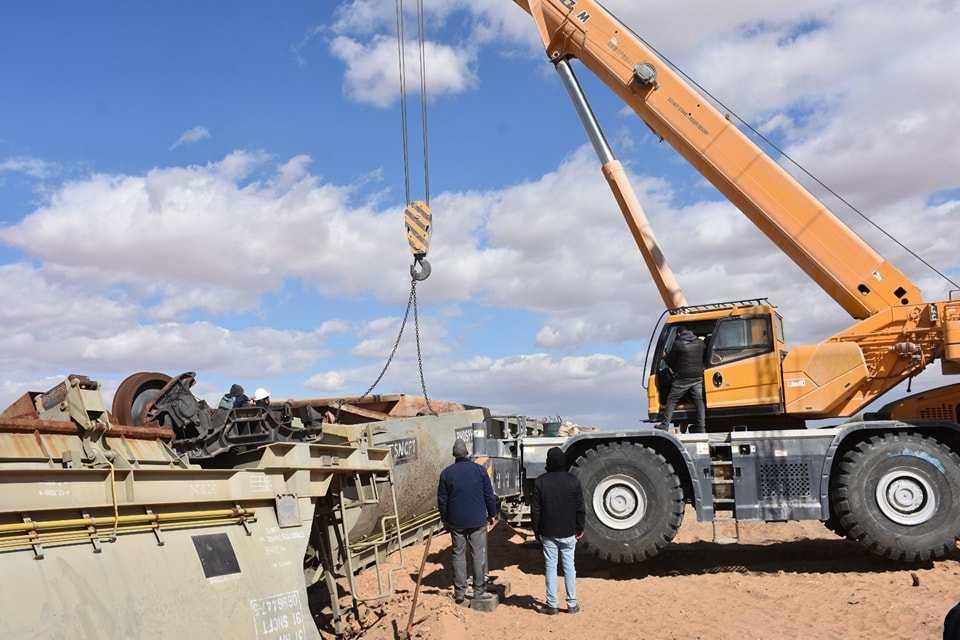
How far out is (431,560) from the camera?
1062cm

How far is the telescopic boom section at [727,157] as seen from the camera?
1004cm

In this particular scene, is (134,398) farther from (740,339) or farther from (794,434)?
(794,434)

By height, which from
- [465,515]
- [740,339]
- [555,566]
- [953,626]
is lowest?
[555,566]

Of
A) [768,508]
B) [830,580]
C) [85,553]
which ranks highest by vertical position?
[85,553]

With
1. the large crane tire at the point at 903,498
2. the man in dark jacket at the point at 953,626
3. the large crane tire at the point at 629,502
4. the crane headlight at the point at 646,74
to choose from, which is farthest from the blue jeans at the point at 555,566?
the crane headlight at the point at 646,74

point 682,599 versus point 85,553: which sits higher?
point 85,553

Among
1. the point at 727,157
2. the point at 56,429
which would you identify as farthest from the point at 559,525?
the point at 727,157

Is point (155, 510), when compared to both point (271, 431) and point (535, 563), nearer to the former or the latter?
point (271, 431)

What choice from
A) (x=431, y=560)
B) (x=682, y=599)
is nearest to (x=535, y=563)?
(x=431, y=560)

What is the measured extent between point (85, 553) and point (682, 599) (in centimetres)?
583

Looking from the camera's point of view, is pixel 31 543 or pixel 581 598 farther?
pixel 581 598

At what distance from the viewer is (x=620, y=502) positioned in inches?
374

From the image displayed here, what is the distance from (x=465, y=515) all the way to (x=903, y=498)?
4827 mm

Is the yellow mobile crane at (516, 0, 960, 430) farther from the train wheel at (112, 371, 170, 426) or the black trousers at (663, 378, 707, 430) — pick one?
the train wheel at (112, 371, 170, 426)
